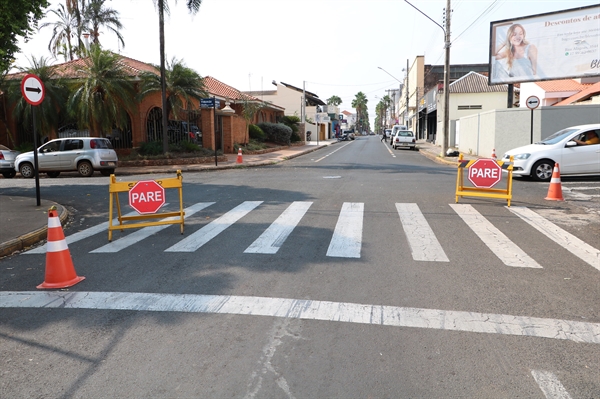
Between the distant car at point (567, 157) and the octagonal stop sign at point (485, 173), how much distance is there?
4423mm

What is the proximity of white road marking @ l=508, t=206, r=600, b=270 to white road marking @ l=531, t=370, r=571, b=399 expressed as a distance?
3.35m

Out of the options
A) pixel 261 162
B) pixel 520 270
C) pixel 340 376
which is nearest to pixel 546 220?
pixel 520 270

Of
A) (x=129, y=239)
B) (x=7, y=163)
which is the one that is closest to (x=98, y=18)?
(x=7, y=163)

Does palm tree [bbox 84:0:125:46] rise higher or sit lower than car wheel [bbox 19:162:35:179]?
higher

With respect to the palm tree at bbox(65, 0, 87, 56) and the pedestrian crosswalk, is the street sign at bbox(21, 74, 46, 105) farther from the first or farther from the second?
the palm tree at bbox(65, 0, 87, 56)

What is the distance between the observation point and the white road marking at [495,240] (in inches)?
252

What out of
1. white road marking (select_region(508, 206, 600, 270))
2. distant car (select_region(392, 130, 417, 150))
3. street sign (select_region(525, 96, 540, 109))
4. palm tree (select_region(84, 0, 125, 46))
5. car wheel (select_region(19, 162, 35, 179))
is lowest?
white road marking (select_region(508, 206, 600, 270))

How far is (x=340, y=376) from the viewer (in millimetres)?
3479

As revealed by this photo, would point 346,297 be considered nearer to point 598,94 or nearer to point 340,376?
point 340,376

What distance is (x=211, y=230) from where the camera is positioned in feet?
27.7

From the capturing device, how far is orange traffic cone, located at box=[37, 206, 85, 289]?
222 inches

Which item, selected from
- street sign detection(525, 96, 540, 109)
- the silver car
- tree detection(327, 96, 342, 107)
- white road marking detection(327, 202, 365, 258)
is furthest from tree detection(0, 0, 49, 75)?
tree detection(327, 96, 342, 107)

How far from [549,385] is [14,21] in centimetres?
1486

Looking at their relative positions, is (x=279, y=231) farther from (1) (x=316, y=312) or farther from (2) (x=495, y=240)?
(1) (x=316, y=312)
